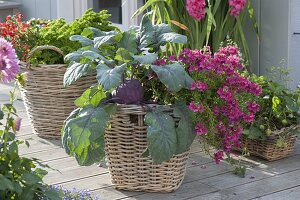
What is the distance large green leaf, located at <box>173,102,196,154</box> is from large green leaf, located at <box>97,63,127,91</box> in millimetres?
303

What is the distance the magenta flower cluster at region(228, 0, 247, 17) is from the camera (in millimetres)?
4203

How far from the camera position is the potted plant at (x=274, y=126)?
3818mm

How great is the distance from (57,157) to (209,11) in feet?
4.06

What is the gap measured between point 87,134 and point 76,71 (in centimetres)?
36

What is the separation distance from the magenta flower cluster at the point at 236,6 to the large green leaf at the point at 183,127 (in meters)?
1.12

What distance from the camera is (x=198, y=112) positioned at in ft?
10.7

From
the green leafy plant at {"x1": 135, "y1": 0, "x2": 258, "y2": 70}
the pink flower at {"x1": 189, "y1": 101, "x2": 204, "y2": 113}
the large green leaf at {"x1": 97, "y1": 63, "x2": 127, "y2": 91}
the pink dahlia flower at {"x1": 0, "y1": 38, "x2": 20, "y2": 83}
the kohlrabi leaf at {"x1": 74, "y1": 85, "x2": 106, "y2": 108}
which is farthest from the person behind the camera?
the green leafy plant at {"x1": 135, "y1": 0, "x2": 258, "y2": 70}

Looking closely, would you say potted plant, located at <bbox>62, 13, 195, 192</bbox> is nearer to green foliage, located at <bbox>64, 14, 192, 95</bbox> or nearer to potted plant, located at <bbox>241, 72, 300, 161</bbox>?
green foliage, located at <bbox>64, 14, 192, 95</bbox>

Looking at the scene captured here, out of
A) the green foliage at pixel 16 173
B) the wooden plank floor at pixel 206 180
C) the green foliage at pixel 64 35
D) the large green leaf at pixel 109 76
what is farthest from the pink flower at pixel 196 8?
the green foliage at pixel 16 173

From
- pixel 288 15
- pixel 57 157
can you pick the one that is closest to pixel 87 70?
pixel 57 157

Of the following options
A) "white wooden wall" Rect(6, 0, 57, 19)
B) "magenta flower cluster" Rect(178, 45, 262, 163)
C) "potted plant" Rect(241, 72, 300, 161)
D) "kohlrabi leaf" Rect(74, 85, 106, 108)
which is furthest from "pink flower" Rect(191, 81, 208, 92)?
"white wooden wall" Rect(6, 0, 57, 19)

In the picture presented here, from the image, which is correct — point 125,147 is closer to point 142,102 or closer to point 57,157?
point 142,102

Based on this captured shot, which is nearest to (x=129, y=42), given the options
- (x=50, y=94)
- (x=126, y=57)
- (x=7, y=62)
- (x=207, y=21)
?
(x=126, y=57)

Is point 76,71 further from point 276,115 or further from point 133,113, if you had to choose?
point 276,115
